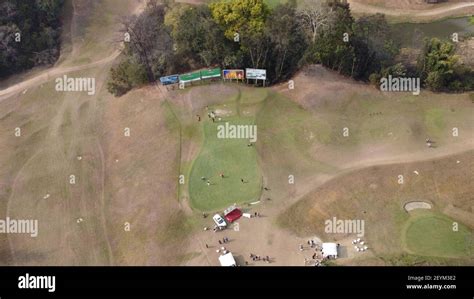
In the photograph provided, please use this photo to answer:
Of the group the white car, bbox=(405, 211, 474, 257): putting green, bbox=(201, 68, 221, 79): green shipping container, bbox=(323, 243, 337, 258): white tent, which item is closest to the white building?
bbox=(323, 243, 337, 258): white tent

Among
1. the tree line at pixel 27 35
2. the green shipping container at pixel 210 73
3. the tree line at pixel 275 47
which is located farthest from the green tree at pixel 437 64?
the tree line at pixel 27 35

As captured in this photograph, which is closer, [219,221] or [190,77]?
[219,221]

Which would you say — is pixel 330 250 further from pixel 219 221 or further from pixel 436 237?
pixel 219 221

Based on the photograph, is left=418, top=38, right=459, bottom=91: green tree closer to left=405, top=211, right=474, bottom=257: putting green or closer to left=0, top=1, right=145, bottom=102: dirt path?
left=405, top=211, right=474, bottom=257: putting green

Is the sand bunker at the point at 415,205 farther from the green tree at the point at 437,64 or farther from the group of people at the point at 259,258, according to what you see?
the green tree at the point at 437,64

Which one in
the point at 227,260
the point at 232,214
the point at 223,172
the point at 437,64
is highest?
the point at 437,64

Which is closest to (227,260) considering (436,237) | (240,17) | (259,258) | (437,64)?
(259,258)
